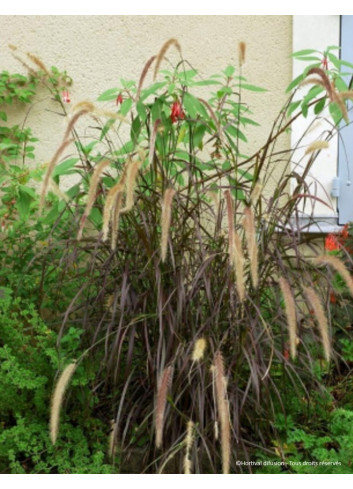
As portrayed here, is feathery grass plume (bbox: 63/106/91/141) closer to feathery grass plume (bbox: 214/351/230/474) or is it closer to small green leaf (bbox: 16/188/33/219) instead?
feathery grass plume (bbox: 214/351/230/474)

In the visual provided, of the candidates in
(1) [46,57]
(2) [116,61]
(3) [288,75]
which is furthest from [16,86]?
(3) [288,75]

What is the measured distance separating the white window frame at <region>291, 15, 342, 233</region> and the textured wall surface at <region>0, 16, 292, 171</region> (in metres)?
0.14

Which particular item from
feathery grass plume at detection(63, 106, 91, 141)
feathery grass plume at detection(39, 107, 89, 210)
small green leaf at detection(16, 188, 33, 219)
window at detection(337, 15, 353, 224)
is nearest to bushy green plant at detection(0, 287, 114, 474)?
small green leaf at detection(16, 188, 33, 219)

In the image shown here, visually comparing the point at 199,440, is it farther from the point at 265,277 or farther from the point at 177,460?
the point at 265,277

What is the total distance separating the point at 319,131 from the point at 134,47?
4.08 feet

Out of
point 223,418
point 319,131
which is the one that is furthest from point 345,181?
point 223,418

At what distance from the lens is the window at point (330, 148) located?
3951 millimetres

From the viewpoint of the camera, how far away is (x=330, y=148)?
401 centimetres

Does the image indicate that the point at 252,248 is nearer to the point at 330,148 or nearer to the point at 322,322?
the point at 322,322

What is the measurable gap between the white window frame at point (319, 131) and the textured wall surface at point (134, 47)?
141mm

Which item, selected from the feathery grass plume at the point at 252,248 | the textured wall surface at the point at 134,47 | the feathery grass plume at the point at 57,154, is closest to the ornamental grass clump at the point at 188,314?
the feathery grass plume at the point at 57,154

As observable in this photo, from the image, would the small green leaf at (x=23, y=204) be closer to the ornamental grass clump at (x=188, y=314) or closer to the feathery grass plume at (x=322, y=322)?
the ornamental grass clump at (x=188, y=314)

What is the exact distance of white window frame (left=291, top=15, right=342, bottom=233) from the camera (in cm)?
395

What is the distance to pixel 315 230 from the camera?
159 inches
